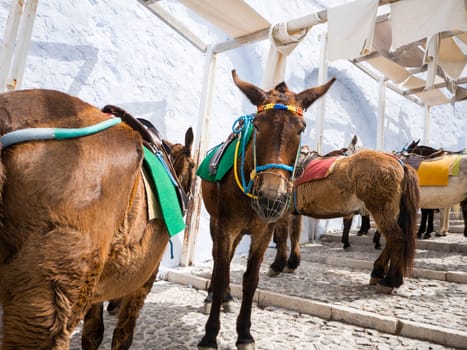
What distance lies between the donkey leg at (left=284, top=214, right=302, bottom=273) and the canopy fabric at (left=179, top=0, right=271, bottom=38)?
3.59 metres

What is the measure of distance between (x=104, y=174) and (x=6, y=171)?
0.30 m

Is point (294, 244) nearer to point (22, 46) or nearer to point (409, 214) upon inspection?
point (409, 214)

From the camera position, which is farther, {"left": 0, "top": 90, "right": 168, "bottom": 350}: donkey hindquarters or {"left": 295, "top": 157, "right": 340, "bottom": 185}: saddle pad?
{"left": 295, "top": 157, "right": 340, "bottom": 185}: saddle pad

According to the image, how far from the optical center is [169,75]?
654 cm

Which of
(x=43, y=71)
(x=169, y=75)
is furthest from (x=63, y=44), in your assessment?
(x=169, y=75)

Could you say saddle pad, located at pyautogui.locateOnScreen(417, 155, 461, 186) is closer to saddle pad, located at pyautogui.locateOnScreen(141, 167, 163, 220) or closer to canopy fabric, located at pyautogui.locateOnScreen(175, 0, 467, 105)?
canopy fabric, located at pyautogui.locateOnScreen(175, 0, 467, 105)

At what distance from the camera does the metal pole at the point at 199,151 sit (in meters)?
5.53

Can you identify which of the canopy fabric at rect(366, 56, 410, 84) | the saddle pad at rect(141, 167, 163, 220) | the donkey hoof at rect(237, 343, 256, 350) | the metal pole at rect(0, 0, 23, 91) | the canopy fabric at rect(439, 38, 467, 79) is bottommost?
the donkey hoof at rect(237, 343, 256, 350)

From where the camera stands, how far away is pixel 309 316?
3.58 metres

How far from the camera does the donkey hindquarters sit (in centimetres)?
95

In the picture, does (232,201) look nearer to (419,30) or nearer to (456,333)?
(456,333)

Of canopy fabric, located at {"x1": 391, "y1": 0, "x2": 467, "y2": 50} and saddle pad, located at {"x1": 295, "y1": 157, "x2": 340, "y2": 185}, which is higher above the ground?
canopy fabric, located at {"x1": 391, "y1": 0, "x2": 467, "y2": 50}

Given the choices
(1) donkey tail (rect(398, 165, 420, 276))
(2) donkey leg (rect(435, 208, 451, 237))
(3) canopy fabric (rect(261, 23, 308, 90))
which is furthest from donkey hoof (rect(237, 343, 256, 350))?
(2) donkey leg (rect(435, 208, 451, 237))

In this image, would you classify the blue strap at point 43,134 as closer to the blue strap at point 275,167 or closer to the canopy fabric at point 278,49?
the blue strap at point 275,167
